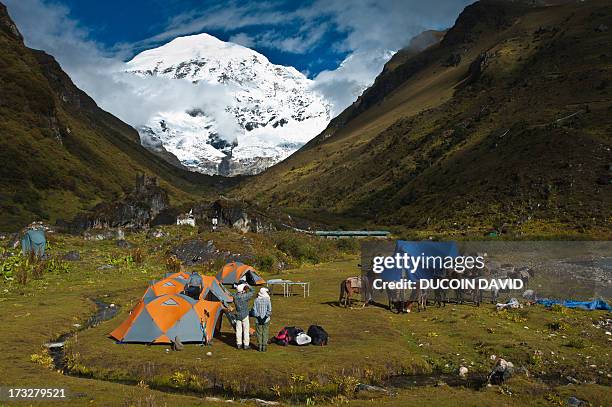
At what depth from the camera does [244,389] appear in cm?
1633

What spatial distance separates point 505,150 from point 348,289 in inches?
2936

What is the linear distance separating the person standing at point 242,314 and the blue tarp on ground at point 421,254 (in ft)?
37.2

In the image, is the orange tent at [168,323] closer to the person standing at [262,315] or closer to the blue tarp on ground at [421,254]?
the person standing at [262,315]

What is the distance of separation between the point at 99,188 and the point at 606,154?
118 metres

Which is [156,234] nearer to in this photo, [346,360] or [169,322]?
[169,322]

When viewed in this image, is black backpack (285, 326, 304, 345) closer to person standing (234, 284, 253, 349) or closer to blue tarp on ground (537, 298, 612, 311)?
person standing (234, 284, 253, 349)

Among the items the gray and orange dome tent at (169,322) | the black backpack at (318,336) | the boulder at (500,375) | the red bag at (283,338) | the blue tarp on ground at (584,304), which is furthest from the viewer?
the blue tarp on ground at (584,304)

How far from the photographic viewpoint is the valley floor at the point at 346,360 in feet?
50.7

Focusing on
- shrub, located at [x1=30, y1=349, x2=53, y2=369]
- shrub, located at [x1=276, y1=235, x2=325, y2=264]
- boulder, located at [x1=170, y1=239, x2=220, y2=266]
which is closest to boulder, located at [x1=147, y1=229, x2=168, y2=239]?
boulder, located at [x1=170, y1=239, x2=220, y2=266]

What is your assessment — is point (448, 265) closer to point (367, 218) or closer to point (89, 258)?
point (89, 258)

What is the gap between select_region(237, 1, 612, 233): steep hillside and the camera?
74.3 metres

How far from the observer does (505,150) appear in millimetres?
93938

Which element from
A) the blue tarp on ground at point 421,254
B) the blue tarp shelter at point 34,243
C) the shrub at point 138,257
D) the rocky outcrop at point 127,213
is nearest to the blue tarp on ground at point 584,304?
the blue tarp on ground at point 421,254

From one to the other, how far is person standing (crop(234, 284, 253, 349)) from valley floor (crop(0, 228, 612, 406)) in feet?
2.26
